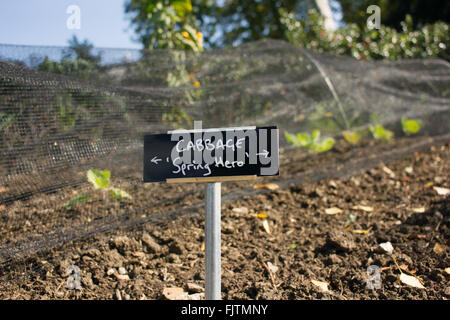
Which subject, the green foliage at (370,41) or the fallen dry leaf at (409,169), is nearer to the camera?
the fallen dry leaf at (409,169)

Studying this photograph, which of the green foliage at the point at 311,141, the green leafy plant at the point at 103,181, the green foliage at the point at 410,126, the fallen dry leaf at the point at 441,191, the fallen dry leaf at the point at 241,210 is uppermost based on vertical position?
the green foliage at the point at 410,126

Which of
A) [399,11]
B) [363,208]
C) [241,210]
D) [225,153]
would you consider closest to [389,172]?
[363,208]

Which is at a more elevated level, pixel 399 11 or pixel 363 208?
pixel 399 11

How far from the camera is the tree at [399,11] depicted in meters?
9.09

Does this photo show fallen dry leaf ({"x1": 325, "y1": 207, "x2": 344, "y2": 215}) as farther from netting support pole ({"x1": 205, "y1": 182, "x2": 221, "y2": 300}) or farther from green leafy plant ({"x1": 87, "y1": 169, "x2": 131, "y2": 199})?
netting support pole ({"x1": 205, "y1": 182, "x2": 221, "y2": 300})

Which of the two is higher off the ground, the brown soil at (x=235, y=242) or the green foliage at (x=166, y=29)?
the green foliage at (x=166, y=29)

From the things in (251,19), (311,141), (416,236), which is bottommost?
(416,236)

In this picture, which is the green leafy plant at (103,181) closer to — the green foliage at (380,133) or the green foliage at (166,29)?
the green foliage at (166,29)

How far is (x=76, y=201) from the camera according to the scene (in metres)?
2.27

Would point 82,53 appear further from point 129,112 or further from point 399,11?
point 399,11

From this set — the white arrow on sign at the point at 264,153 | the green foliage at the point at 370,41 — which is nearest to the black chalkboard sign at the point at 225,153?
the white arrow on sign at the point at 264,153

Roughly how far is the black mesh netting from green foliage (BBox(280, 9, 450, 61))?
5.88 ft

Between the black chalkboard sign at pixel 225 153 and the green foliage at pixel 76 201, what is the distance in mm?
1082

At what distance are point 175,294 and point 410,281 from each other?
109cm
